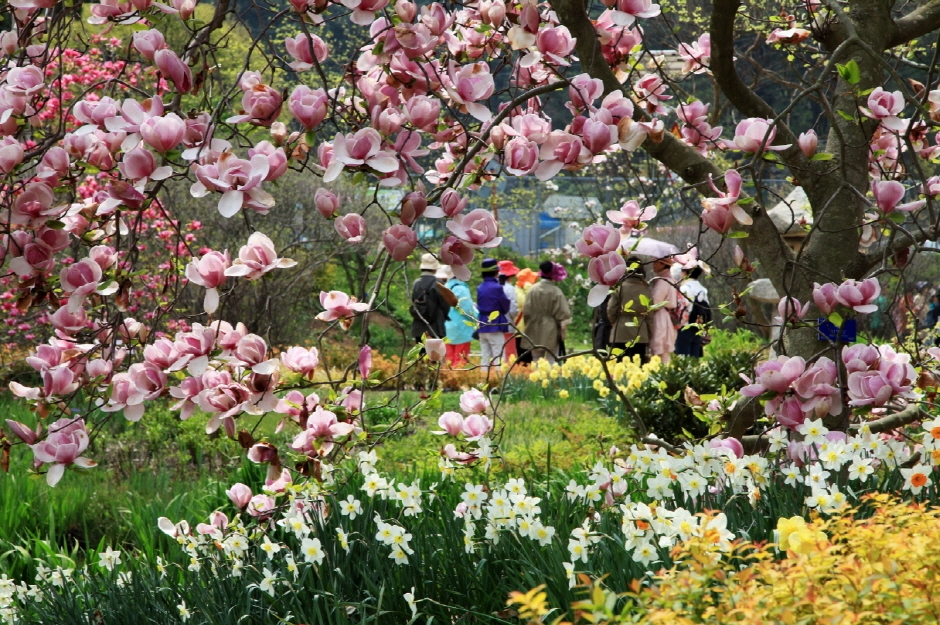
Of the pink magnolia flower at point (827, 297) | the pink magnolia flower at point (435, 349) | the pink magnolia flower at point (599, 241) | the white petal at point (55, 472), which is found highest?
the pink magnolia flower at point (599, 241)

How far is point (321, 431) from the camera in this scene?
86.2 inches

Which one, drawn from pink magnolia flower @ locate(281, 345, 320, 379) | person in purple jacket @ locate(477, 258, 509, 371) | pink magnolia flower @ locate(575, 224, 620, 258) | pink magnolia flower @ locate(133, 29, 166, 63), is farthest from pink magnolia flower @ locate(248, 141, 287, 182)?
person in purple jacket @ locate(477, 258, 509, 371)

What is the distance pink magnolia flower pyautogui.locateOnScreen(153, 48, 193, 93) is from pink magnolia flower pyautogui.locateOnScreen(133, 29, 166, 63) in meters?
0.02

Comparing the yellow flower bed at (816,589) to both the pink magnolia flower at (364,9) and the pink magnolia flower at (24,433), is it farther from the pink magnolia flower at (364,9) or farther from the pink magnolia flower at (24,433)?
the pink magnolia flower at (24,433)

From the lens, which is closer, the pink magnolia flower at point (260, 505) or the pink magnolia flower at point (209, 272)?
the pink magnolia flower at point (209, 272)

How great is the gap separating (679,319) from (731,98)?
626 cm

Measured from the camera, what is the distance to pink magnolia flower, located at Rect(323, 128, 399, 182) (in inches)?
71.4

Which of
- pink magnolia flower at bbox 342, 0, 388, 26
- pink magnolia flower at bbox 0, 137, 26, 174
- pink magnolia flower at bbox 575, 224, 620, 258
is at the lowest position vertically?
pink magnolia flower at bbox 575, 224, 620, 258

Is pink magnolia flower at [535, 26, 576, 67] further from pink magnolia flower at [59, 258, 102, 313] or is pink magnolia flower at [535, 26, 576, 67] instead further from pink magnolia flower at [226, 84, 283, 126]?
pink magnolia flower at [59, 258, 102, 313]

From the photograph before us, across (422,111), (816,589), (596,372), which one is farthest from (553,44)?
(596,372)

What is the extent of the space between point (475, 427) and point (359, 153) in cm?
108

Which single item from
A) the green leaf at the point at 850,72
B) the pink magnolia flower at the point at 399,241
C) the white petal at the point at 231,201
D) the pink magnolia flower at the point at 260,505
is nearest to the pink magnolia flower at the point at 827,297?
the green leaf at the point at 850,72

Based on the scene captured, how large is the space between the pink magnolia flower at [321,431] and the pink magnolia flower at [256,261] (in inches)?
18.8

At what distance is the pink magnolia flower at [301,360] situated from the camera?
7.05 feet
